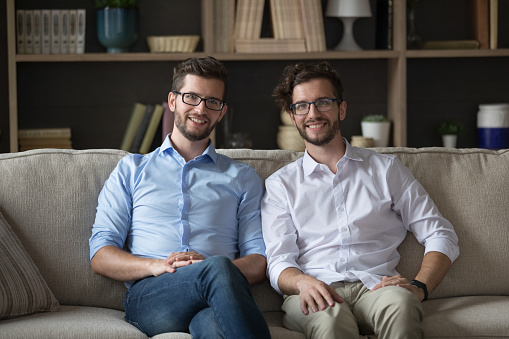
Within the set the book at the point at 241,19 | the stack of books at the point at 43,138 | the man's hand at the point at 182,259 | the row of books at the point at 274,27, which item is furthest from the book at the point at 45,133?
the man's hand at the point at 182,259

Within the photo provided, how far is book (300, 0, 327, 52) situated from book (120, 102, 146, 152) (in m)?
0.92

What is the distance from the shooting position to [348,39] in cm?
363

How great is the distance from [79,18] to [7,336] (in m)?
2.04

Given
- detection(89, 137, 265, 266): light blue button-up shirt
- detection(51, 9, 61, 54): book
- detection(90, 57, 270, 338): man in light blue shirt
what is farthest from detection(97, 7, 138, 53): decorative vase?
detection(89, 137, 265, 266): light blue button-up shirt

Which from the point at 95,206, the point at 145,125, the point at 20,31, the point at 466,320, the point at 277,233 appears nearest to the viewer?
the point at 466,320

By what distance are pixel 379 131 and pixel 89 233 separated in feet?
6.00

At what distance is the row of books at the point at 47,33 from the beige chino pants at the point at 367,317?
201cm

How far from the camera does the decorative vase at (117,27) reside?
3.49m

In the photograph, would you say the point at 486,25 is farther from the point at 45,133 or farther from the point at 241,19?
the point at 45,133

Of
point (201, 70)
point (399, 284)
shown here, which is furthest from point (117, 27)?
point (399, 284)

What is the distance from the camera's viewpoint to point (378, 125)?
11.8 feet

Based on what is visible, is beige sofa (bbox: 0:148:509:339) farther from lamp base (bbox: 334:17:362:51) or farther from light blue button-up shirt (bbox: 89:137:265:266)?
lamp base (bbox: 334:17:362:51)

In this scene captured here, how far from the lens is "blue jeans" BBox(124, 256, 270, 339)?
5.86 ft

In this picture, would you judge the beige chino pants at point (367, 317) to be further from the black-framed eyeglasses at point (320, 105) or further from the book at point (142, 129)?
the book at point (142, 129)
